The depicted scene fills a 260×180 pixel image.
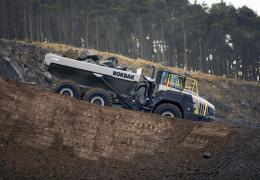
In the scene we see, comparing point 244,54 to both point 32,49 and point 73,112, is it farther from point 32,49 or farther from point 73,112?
point 73,112

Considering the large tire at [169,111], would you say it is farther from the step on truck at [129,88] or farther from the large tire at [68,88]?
the large tire at [68,88]

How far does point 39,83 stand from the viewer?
28.7 metres

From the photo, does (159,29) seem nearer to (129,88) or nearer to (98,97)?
(129,88)

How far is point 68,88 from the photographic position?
755 inches

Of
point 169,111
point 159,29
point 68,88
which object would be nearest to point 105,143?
point 169,111

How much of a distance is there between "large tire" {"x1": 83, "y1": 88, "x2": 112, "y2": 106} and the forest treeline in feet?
134

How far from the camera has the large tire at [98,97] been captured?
1878cm

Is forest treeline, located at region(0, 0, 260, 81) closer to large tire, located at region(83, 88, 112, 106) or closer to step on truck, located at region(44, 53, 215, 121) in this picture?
step on truck, located at region(44, 53, 215, 121)

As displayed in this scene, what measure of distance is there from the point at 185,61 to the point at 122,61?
20.2m

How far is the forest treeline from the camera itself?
58875 millimetres

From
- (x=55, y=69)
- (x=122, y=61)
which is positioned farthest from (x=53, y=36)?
(x=55, y=69)

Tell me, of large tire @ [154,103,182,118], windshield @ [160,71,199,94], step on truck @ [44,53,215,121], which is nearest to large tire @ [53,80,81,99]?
step on truck @ [44,53,215,121]

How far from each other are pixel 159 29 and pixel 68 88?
150 feet

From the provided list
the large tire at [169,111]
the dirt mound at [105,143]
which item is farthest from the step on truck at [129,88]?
the dirt mound at [105,143]
